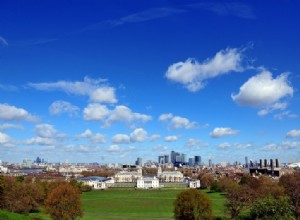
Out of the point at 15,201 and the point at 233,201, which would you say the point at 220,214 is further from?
the point at 15,201

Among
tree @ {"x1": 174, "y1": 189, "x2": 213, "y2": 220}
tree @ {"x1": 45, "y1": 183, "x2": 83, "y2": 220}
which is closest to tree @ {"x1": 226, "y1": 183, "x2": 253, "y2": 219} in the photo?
tree @ {"x1": 174, "y1": 189, "x2": 213, "y2": 220}

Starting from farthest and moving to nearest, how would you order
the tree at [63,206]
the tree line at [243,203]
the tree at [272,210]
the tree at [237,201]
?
the tree at [237,201]
the tree at [63,206]
the tree line at [243,203]
the tree at [272,210]

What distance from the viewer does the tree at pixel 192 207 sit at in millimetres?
60594

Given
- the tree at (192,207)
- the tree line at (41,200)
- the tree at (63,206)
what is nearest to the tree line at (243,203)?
the tree at (192,207)

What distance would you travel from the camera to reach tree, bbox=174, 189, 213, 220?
6059 centimetres

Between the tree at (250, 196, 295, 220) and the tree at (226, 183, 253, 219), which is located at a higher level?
the tree at (250, 196, 295, 220)

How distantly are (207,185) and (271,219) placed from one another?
141795mm

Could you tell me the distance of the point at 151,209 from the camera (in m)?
92.9

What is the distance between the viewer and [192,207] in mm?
60625

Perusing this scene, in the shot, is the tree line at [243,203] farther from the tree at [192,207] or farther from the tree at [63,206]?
the tree at [63,206]

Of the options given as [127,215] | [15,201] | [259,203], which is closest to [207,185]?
[127,215]

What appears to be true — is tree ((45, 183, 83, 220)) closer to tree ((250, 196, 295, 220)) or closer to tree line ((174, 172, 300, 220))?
tree line ((174, 172, 300, 220))

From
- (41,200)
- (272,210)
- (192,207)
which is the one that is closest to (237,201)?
(192,207)

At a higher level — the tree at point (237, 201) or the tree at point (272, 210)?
the tree at point (272, 210)
